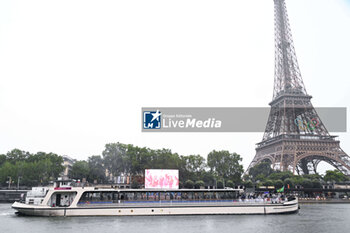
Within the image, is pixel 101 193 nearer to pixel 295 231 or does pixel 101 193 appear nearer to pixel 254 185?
pixel 295 231

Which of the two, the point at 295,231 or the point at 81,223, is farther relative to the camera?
the point at 81,223

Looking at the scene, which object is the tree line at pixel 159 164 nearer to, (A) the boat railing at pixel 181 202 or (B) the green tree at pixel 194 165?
(B) the green tree at pixel 194 165

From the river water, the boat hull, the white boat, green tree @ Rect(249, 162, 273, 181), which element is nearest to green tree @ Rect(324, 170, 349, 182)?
green tree @ Rect(249, 162, 273, 181)

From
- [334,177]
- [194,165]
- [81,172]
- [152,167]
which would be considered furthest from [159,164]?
[334,177]

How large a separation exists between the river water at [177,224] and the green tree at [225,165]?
4554cm

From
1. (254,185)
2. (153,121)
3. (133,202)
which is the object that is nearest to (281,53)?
(254,185)

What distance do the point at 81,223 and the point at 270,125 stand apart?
79.1 m

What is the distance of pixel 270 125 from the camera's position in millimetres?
97750

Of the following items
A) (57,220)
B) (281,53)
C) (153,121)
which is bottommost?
(57,220)

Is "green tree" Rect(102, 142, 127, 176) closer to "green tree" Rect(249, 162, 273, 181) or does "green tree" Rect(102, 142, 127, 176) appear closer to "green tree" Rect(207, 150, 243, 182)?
"green tree" Rect(207, 150, 243, 182)

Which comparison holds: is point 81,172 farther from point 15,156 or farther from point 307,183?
point 307,183

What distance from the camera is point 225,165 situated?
81.1 metres

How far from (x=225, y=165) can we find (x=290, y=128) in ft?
90.9

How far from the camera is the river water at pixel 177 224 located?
2709 centimetres
